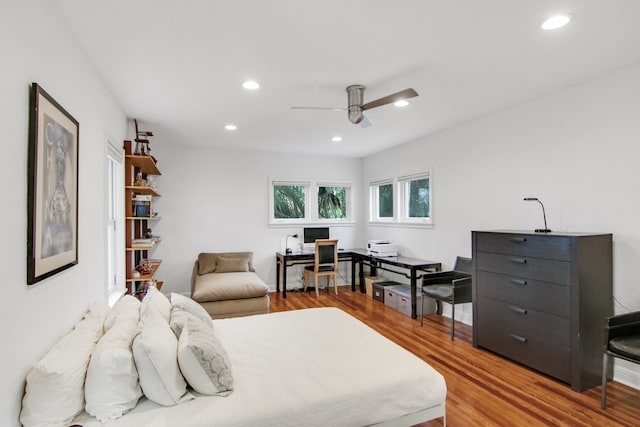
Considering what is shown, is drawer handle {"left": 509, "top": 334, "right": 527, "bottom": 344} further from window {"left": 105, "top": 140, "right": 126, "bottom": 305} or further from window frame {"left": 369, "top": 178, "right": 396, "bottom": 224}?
window {"left": 105, "top": 140, "right": 126, "bottom": 305}

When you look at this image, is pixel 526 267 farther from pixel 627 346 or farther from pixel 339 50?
pixel 339 50

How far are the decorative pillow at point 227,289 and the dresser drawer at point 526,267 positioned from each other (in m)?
2.58

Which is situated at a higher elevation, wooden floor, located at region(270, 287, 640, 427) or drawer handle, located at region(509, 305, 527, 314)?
drawer handle, located at region(509, 305, 527, 314)

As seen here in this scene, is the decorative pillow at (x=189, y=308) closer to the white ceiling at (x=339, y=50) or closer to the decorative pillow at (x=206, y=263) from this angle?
the white ceiling at (x=339, y=50)

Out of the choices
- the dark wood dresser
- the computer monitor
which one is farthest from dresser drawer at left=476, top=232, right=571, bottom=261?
the computer monitor

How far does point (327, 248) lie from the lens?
557 centimetres

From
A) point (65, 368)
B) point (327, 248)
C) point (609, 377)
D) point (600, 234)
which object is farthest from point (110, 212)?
point (609, 377)

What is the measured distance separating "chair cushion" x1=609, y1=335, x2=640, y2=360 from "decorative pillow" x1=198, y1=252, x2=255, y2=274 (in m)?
4.27

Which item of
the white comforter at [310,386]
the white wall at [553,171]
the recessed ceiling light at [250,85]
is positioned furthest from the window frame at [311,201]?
the white comforter at [310,386]

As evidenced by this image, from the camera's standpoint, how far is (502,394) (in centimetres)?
248

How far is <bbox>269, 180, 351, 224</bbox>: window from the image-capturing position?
19.6ft

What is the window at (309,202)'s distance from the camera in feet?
19.6

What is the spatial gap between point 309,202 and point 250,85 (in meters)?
3.47

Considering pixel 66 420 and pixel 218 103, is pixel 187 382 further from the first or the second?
→ pixel 218 103
